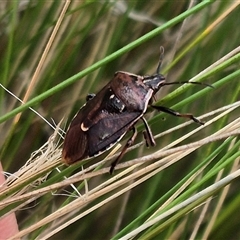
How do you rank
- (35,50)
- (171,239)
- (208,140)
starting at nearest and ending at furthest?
(208,140), (171,239), (35,50)

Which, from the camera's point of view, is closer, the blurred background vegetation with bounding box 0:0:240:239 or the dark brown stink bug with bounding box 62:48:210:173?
the dark brown stink bug with bounding box 62:48:210:173

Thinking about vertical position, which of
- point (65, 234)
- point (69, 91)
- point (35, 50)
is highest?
point (35, 50)

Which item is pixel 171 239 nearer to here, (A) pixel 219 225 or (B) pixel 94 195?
(A) pixel 219 225

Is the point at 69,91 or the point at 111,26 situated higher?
the point at 111,26

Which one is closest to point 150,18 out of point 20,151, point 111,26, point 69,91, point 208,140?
point 111,26

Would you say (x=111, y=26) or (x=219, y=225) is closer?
(x=219, y=225)

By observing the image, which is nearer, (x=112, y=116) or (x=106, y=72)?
(x=112, y=116)

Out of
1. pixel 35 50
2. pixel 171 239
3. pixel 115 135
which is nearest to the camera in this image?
pixel 115 135

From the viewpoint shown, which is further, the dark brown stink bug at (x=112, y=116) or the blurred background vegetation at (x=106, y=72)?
the blurred background vegetation at (x=106, y=72)
